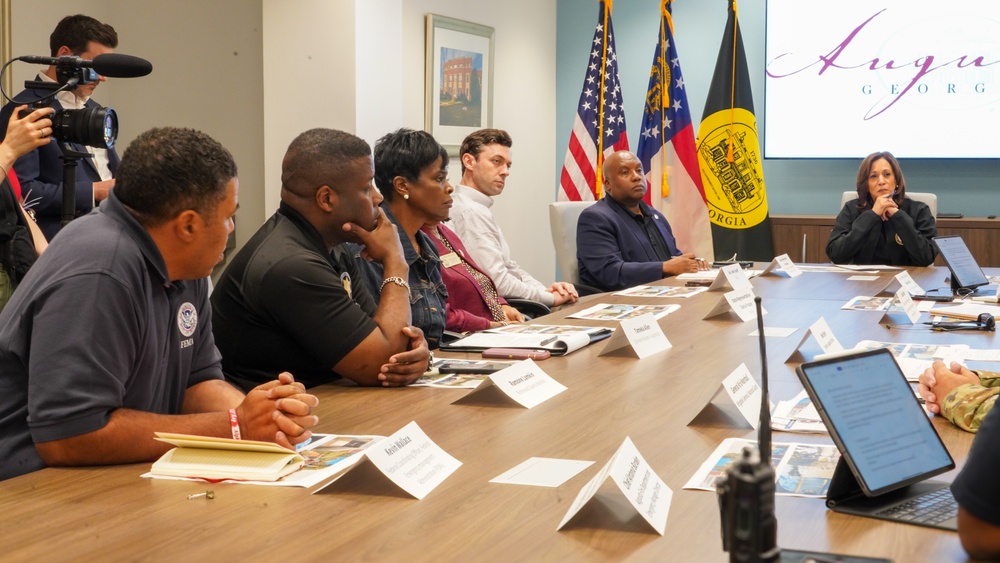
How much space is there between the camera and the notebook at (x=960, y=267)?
12.0 ft

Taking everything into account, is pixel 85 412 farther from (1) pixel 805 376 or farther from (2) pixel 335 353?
(1) pixel 805 376

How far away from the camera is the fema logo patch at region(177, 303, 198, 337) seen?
1767 millimetres


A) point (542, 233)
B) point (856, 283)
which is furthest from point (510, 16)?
point (856, 283)

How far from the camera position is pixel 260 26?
5516mm

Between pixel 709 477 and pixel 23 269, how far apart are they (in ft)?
6.39

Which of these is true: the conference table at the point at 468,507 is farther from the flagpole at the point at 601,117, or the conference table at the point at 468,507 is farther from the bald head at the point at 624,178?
the flagpole at the point at 601,117

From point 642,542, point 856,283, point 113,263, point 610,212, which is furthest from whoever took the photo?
point 610,212

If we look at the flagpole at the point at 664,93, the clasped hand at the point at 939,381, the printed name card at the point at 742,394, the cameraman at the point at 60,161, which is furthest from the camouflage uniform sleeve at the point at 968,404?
the flagpole at the point at 664,93

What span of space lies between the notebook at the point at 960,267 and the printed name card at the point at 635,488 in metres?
2.70

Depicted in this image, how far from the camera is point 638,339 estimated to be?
249cm

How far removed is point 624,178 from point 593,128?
170cm

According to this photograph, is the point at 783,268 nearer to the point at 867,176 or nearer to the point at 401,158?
the point at 867,176

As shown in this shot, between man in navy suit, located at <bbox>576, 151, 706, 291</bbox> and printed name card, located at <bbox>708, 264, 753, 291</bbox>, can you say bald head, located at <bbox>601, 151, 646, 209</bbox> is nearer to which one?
man in navy suit, located at <bbox>576, 151, 706, 291</bbox>

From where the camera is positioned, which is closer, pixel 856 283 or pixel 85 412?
pixel 85 412
